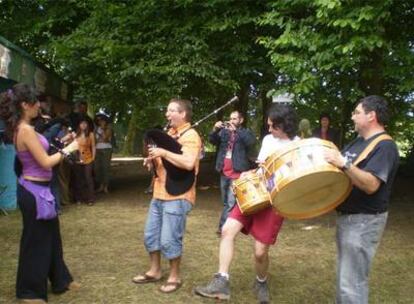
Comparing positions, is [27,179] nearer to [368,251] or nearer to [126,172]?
[368,251]

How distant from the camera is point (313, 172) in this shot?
3.84 metres

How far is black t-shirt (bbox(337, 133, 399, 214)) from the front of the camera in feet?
12.6

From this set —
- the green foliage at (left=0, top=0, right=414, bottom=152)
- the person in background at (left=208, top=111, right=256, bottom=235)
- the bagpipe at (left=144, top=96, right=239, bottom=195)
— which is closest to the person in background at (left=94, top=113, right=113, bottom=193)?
the green foliage at (left=0, top=0, right=414, bottom=152)

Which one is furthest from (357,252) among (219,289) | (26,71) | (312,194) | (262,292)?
(26,71)

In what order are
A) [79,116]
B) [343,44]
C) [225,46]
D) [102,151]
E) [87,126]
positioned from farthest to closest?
1. [102,151]
2. [225,46]
3. [87,126]
4. [79,116]
5. [343,44]

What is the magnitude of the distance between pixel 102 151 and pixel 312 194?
28.5 ft

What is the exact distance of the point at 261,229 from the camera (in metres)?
5.14

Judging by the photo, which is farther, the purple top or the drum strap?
the purple top

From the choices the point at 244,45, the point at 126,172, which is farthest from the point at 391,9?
the point at 126,172

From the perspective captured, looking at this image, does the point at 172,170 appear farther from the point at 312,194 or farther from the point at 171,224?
the point at 312,194

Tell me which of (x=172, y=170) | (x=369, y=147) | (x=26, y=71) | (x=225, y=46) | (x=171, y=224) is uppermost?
(x=225, y=46)

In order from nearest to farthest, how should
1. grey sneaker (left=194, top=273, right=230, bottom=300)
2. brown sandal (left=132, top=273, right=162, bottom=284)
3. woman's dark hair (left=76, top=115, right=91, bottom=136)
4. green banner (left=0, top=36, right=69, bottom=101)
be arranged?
grey sneaker (left=194, top=273, right=230, bottom=300) → brown sandal (left=132, top=273, right=162, bottom=284) → green banner (left=0, top=36, right=69, bottom=101) → woman's dark hair (left=76, top=115, right=91, bottom=136)

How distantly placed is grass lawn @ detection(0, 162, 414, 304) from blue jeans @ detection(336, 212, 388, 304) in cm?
137

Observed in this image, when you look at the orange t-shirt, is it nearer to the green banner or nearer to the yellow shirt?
the green banner
